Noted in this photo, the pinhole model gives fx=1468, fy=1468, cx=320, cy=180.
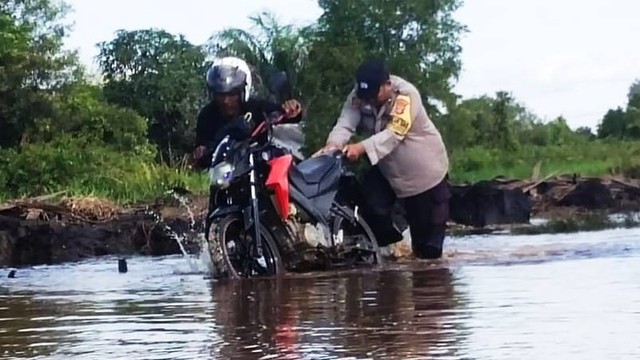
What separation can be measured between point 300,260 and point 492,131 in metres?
54.8

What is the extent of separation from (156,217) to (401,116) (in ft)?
35.9

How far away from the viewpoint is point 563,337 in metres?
4.84

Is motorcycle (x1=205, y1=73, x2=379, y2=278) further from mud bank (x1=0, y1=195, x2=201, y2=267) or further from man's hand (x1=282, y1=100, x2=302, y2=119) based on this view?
mud bank (x1=0, y1=195, x2=201, y2=267)

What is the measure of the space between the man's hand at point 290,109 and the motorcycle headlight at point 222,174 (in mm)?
587

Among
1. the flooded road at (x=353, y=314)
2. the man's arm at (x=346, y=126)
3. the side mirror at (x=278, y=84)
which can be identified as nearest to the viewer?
the flooded road at (x=353, y=314)

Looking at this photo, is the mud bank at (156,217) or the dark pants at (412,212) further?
the mud bank at (156,217)

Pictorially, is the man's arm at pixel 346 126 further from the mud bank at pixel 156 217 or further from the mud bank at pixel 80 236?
the mud bank at pixel 80 236

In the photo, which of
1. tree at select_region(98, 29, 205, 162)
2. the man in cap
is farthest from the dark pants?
tree at select_region(98, 29, 205, 162)

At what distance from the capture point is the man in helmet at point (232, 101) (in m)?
9.30

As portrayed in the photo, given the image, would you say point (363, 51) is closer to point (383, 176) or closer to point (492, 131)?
point (492, 131)

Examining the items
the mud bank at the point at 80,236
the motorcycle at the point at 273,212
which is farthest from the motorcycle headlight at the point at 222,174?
the mud bank at the point at 80,236

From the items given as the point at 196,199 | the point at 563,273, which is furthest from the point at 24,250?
the point at 563,273

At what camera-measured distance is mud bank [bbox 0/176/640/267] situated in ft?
56.1

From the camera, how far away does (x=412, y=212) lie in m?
9.89
